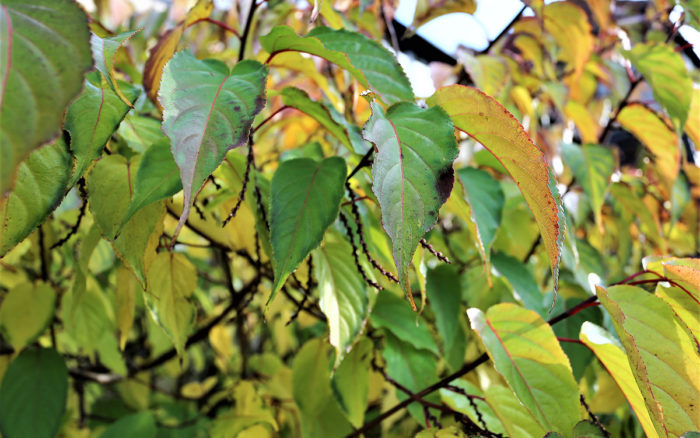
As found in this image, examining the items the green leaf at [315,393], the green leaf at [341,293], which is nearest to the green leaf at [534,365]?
the green leaf at [341,293]

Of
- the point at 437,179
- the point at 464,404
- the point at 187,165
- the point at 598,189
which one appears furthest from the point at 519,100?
the point at 187,165

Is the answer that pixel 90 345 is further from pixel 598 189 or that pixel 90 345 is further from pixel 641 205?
pixel 641 205

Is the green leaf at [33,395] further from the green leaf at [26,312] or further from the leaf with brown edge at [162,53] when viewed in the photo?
the leaf with brown edge at [162,53]

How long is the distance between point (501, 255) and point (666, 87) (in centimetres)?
45

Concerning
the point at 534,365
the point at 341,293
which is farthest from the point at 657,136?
the point at 341,293

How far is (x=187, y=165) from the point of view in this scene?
37 centimetres

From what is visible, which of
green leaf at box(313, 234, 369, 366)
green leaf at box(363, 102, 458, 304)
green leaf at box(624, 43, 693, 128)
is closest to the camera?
green leaf at box(363, 102, 458, 304)

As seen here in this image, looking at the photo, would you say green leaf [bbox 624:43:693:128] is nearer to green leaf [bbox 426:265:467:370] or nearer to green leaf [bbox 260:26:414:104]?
green leaf [bbox 426:265:467:370]

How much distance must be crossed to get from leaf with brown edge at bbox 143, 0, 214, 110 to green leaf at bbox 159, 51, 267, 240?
0.16m

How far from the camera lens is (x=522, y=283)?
905mm

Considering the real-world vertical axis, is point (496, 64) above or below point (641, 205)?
above

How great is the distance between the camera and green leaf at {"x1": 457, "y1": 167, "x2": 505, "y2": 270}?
720 millimetres

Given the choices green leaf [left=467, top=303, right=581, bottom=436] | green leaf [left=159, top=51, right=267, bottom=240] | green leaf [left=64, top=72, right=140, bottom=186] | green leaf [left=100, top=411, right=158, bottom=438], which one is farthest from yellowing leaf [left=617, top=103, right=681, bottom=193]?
green leaf [left=100, top=411, right=158, bottom=438]

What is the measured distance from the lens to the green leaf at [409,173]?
0.40 meters
